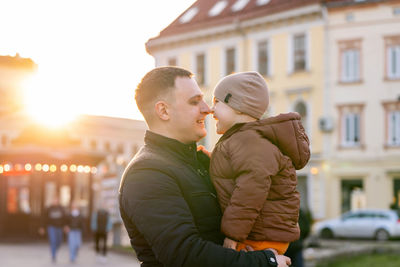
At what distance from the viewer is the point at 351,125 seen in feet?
123

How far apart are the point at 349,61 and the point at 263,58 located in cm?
517

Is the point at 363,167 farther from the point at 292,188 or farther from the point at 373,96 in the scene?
the point at 292,188

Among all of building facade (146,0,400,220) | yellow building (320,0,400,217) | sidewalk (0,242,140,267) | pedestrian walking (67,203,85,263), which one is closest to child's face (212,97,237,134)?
sidewalk (0,242,140,267)

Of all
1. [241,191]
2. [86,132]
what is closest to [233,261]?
[241,191]

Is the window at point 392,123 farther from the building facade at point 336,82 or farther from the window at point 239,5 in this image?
the window at point 239,5

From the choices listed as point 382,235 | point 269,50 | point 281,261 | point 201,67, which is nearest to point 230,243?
point 281,261

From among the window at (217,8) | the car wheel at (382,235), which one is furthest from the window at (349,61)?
the car wheel at (382,235)

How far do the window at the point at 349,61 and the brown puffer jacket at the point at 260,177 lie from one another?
34.3 meters

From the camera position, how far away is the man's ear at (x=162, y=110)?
3.67m

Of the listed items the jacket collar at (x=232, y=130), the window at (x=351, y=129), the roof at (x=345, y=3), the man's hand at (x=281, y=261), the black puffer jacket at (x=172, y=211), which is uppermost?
the roof at (x=345, y=3)

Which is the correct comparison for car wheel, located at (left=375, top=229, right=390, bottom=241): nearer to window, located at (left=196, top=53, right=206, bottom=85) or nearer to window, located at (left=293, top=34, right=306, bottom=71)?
window, located at (left=293, top=34, right=306, bottom=71)

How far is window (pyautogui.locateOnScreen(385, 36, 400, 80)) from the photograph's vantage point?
3634cm

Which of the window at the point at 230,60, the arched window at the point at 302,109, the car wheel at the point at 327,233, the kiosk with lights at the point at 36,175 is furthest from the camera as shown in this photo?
the window at the point at 230,60

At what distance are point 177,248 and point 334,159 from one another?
1387 inches
